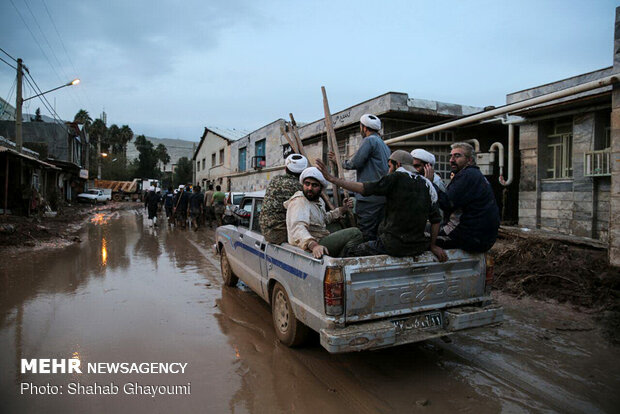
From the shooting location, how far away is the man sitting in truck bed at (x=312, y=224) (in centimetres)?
370

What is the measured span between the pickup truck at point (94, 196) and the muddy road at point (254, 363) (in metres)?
34.8

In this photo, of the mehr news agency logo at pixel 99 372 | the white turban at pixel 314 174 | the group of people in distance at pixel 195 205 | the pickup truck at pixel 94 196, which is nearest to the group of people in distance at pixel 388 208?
the white turban at pixel 314 174

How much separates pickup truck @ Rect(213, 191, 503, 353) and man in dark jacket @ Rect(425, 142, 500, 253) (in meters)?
0.16

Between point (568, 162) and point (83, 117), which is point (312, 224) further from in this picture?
point (83, 117)

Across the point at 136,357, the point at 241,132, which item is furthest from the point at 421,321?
the point at 241,132

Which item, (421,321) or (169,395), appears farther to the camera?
(421,321)

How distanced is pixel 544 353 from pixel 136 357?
4130 mm

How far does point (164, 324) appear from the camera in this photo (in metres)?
4.66

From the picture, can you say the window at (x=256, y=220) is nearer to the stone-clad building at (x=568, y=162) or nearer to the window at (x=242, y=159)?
the stone-clad building at (x=568, y=162)

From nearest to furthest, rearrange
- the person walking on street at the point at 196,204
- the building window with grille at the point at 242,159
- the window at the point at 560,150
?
the window at the point at 560,150 → the person walking on street at the point at 196,204 → the building window with grille at the point at 242,159

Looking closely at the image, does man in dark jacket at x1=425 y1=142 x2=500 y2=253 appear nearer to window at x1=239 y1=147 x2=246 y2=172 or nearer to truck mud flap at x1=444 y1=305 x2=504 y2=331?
truck mud flap at x1=444 y1=305 x2=504 y2=331

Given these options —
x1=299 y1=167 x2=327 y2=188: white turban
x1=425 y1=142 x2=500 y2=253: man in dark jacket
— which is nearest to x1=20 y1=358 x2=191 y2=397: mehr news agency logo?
x1=299 y1=167 x2=327 y2=188: white turban

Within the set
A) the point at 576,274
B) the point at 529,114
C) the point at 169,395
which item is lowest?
the point at 169,395

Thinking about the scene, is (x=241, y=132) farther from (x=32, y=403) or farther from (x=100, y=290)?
(x=32, y=403)
